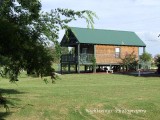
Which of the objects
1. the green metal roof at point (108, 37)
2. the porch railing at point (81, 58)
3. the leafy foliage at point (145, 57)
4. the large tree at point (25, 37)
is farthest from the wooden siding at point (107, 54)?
the large tree at point (25, 37)

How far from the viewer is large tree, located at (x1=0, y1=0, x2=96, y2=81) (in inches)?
160

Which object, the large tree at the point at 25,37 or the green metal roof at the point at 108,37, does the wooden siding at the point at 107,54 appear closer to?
the green metal roof at the point at 108,37

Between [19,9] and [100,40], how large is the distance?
44069 mm

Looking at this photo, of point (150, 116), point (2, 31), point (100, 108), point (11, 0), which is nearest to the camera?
point (2, 31)

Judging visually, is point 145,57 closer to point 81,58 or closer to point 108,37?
point 108,37

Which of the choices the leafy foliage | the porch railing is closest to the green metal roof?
the leafy foliage

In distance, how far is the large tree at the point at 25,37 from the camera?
405cm

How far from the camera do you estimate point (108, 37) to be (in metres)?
50.1

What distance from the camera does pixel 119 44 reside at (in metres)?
49.5

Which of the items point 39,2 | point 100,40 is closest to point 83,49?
point 100,40

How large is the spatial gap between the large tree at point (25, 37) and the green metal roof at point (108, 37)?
40797mm

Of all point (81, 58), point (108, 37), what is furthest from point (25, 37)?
point (108, 37)

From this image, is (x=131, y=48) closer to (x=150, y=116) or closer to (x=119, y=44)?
(x=119, y=44)

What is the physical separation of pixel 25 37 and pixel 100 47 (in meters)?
44.3
